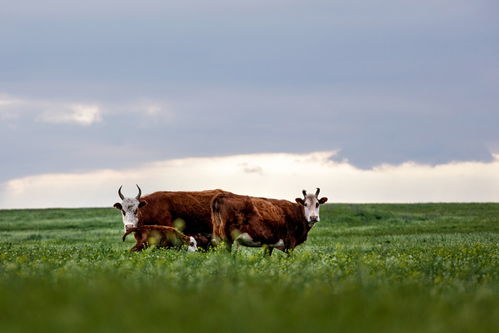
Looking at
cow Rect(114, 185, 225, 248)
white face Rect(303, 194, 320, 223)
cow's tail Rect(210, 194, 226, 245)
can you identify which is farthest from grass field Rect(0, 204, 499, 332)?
cow Rect(114, 185, 225, 248)

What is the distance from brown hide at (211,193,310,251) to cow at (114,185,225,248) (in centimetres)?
325

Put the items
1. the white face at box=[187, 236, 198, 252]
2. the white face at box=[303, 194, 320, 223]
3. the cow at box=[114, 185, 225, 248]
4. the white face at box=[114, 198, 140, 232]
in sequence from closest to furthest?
the white face at box=[187, 236, 198, 252] < the white face at box=[303, 194, 320, 223] < the white face at box=[114, 198, 140, 232] < the cow at box=[114, 185, 225, 248]

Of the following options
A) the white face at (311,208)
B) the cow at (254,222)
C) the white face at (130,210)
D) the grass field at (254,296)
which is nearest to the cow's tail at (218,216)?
the cow at (254,222)

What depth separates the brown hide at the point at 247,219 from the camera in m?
20.1

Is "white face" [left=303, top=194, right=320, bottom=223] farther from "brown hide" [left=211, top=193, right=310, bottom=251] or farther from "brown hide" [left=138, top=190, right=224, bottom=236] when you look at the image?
"brown hide" [left=138, top=190, right=224, bottom=236]

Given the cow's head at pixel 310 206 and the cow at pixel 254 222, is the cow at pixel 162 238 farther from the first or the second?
the cow's head at pixel 310 206

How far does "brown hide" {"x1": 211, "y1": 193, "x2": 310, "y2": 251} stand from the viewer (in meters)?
20.1

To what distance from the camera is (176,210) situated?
24391mm

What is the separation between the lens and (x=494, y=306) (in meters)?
9.01

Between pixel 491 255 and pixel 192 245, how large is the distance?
874cm

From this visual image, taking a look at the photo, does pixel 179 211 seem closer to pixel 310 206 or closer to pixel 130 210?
pixel 130 210

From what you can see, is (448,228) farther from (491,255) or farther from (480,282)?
(480,282)

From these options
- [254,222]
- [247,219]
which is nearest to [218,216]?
[247,219]

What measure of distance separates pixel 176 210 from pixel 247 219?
190 inches
